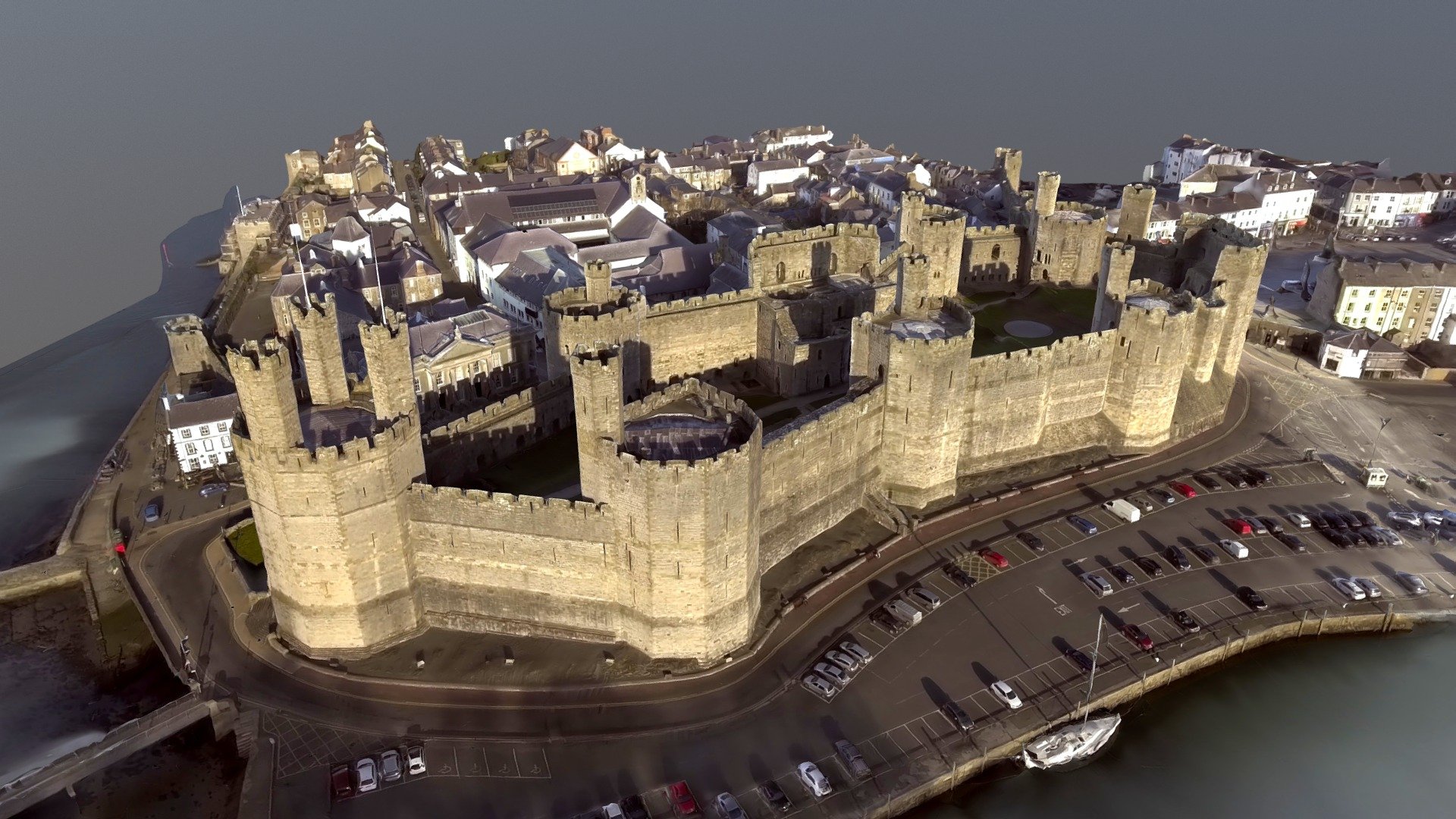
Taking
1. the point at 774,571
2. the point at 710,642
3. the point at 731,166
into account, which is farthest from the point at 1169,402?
the point at 731,166

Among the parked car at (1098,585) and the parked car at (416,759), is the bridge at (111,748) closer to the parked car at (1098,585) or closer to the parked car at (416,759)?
the parked car at (416,759)

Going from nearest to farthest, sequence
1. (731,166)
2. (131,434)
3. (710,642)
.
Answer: (710,642) < (131,434) < (731,166)

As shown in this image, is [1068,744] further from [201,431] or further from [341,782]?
[201,431]

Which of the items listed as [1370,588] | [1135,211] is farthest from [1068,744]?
[1135,211]

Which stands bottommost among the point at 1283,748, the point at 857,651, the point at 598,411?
the point at 1283,748

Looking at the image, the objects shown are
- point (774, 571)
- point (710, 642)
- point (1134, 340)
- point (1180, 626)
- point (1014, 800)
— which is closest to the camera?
point (1014, 800)

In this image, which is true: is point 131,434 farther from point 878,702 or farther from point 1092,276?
point 1092,276

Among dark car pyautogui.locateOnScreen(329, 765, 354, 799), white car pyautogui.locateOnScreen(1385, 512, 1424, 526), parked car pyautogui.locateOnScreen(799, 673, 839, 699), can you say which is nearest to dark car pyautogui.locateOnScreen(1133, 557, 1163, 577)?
white car pyautogui.locateOnScreen(1385, 512, 1424, 526)
